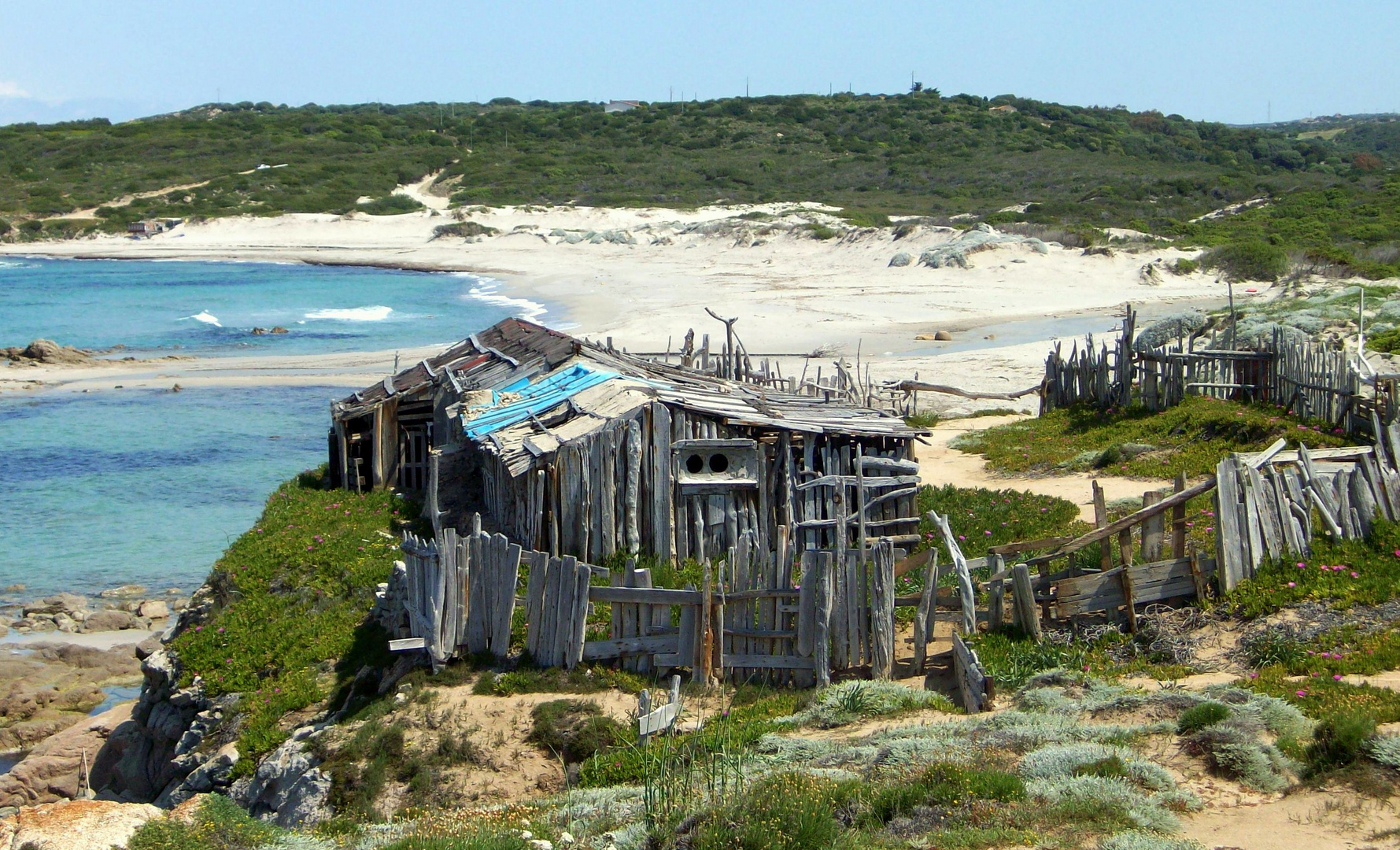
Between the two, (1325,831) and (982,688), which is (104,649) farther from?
(1325,831)

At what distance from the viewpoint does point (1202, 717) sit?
7457mm

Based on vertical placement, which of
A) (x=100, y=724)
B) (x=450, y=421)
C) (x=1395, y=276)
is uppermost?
(x=1395, y=276)

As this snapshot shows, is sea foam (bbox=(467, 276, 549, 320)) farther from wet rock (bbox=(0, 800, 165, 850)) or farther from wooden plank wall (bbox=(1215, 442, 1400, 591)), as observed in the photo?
wet rock (bbox=(0, 800, 165, 850))

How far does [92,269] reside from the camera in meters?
64.6

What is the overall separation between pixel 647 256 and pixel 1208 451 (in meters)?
45.3

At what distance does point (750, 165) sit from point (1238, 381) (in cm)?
7335

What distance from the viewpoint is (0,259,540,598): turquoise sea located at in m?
21.0

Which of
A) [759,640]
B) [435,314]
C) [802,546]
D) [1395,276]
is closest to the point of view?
[759,640]

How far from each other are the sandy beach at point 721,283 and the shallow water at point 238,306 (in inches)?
70.0

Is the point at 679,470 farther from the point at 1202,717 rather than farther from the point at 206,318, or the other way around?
the point at 206,318

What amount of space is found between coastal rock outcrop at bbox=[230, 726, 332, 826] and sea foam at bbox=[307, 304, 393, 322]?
120ft

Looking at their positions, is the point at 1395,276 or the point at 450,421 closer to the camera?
the point at 450,421

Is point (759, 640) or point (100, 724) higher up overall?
point (759, 640)

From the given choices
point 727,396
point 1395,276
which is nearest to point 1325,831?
point 727,396
